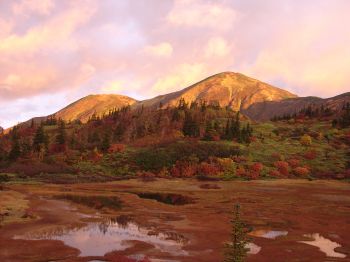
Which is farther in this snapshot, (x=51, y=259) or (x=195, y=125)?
(x=195, y=125)

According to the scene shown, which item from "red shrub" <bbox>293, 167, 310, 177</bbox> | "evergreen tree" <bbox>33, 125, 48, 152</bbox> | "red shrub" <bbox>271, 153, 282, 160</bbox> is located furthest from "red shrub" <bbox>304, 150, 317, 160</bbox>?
"evergreen tree" <bbox>33, 125, 48, 152</bbox>

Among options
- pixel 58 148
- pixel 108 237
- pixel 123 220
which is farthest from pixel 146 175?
pixel 108 237

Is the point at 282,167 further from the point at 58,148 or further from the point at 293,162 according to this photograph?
the point at 58,148

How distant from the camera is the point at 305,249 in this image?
2539 centimetres

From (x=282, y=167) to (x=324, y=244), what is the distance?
56589mm

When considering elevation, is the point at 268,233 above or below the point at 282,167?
below

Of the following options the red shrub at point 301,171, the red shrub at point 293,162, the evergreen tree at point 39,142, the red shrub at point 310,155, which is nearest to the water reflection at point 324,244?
the red shrub at point 301,171

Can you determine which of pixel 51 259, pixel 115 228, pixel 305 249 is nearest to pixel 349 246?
pixel 305 249

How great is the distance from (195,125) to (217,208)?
80673mm

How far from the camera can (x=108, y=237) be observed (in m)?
27.6

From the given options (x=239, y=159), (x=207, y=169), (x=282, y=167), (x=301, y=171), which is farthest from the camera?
(x=239, y=159)

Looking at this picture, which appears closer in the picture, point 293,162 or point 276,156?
point 293,162

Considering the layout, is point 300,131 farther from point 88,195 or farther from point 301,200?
point 88,195

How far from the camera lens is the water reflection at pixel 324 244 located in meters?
24.4
